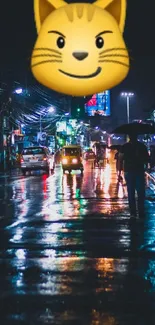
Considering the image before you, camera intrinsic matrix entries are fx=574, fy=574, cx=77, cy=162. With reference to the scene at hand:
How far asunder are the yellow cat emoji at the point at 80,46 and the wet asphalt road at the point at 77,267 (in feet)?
8.18

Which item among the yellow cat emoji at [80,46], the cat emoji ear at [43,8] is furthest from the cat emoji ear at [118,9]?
the cat emoji ear at [43,8]

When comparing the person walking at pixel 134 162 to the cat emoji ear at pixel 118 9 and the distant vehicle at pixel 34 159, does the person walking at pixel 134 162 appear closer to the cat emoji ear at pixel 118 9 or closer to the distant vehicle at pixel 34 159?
the cat emoji ear at pixel 118 9

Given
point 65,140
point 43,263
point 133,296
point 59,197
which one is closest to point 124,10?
point 133,296

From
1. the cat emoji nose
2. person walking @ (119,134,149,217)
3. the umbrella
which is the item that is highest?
the cat emoji nose

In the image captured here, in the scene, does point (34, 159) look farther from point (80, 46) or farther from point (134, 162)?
point (80, 46)

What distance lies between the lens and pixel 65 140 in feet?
302

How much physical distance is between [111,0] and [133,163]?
7.17 meters

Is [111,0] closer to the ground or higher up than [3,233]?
higher up

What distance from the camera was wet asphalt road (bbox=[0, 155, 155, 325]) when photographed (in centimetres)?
644

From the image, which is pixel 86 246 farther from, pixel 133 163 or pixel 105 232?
pixel 133 163

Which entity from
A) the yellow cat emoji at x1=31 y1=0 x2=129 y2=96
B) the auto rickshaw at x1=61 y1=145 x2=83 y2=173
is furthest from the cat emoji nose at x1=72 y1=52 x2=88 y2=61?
the auto rickshaw at x1=61 y1=145 x2=83 y2=173

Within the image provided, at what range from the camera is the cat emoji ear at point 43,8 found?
20.7 feet

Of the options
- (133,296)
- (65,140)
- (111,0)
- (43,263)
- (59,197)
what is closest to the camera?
(111,0)

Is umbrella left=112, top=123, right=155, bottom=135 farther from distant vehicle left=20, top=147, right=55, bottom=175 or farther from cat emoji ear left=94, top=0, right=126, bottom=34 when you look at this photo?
distant vehicle left=20, top=147, right=55, bottom=175
